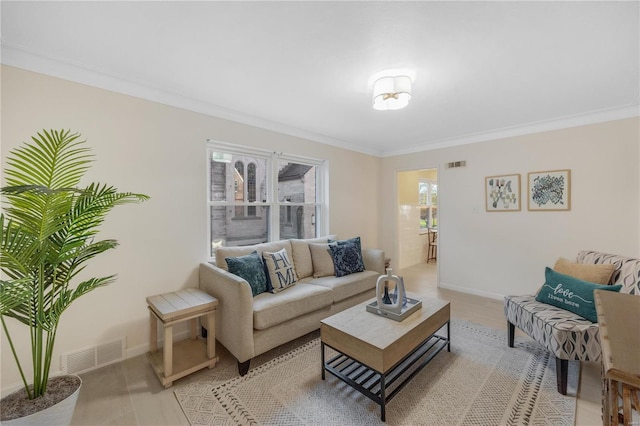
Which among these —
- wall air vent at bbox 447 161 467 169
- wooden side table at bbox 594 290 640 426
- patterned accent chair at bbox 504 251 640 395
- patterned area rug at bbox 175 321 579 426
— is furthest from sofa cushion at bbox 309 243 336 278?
wall air vent at bbox 447 161 467 169

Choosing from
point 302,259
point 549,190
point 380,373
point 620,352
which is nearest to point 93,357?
point 302,259

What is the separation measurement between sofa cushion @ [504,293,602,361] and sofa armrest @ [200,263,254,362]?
2221 millimetres

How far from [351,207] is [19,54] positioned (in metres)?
3.97

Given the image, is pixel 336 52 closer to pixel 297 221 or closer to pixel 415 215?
pixel 297 221

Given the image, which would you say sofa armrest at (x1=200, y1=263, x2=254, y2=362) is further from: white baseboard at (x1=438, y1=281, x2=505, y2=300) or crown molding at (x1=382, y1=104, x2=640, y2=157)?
A: crown molding at (x1=382, y1=104, x2=640, y2=157)

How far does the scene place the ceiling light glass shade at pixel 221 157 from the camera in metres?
3.03

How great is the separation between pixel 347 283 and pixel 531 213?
107 inches

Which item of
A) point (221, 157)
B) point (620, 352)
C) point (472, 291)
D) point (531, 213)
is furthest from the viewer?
point (472, 291)

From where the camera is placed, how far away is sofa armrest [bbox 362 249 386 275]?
11.6ft

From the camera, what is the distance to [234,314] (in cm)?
213

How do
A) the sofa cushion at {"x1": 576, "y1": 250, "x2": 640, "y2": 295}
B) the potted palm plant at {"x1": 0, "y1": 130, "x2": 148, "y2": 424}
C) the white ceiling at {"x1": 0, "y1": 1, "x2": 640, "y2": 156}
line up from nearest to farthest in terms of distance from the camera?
the potted palm plant at {"x1": 0, "y1": 130, "x2": 148, "y2": 424} → the white ceiling at {"x1": 0, "y1": 1, "x2": 640, "y2": 156} → the sofa cushion at {"x1": 576, "y1": 250, "x2": 640, "y2": 295}

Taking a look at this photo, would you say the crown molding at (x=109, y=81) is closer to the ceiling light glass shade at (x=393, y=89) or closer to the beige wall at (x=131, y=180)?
the beige wall at (x=131, y=180)

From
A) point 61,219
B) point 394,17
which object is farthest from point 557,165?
point 61,219

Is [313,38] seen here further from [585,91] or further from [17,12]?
[585,91]
